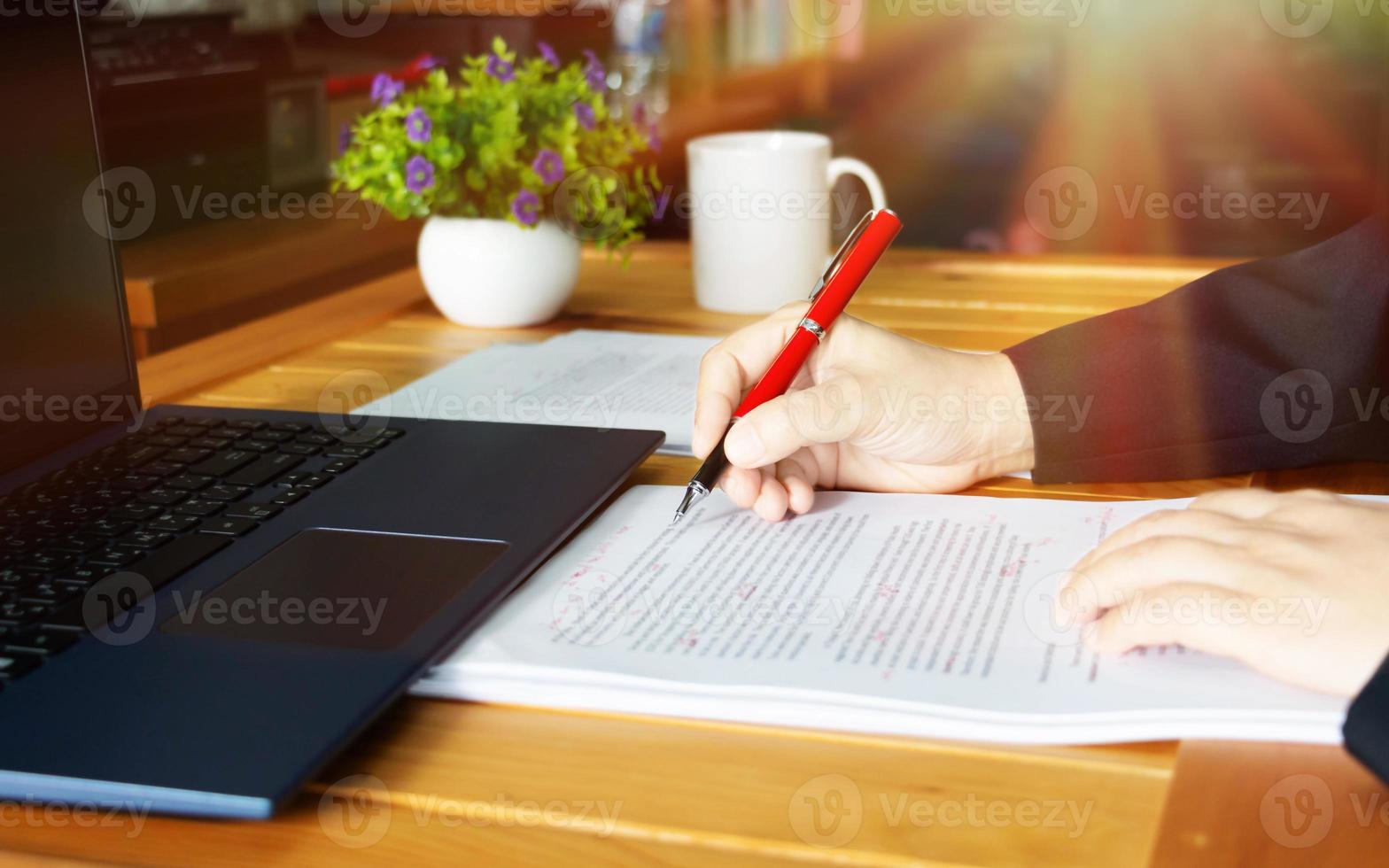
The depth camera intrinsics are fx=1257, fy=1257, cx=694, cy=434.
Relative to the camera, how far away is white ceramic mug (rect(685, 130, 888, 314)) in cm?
122

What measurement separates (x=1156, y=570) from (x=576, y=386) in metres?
0.56

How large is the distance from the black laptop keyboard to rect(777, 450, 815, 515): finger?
0.26 meters

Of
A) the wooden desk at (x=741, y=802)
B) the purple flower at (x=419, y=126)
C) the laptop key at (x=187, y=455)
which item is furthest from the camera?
the purple flower at (x=419, y=126)

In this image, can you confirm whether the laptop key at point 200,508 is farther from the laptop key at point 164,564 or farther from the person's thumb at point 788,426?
the person's thumb at point 788,426

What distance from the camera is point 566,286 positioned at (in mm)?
1251

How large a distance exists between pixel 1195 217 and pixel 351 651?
3998 millimetres

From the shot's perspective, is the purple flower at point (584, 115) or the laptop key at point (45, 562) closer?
the laptop key at point (45, 562)

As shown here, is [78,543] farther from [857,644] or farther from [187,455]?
[857,644]

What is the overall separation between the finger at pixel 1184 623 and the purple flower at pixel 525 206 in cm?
78

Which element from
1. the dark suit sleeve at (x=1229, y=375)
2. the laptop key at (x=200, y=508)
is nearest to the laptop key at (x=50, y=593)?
the laptop key at (x=200, y=508)

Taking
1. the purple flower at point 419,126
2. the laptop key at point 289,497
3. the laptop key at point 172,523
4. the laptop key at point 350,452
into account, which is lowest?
the laptop key at point 289,497

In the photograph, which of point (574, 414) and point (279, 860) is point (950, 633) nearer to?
point (279, 860)

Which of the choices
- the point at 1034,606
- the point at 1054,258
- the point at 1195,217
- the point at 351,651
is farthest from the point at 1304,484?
the point at 1195,217

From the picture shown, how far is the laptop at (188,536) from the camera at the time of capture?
0.45 meters
